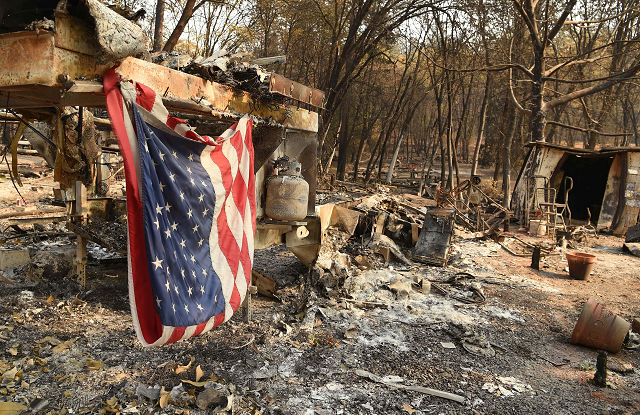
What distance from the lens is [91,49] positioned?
11.6ft

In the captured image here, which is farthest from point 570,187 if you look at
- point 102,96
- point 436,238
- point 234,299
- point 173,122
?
point 102,96

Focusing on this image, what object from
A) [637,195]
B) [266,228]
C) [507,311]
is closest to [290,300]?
[266,228]

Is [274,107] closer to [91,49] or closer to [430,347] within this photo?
[91,49]

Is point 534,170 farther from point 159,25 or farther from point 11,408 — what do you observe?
point 11,408

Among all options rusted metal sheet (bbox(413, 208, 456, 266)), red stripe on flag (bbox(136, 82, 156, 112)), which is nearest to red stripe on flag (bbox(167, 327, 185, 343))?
red stripe on flag (bbox(136, 82, 156, 112))

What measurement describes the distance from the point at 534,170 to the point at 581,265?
7.06m

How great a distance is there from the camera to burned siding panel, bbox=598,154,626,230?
14.4 meters

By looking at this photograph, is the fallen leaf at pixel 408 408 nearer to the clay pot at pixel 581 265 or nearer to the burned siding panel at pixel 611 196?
the clay pot at pixel 581 265

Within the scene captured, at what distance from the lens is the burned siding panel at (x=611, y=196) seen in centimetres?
1441

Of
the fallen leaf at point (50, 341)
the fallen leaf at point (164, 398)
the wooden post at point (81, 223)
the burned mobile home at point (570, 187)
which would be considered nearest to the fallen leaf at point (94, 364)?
the fallen leaf at point (50, 341)

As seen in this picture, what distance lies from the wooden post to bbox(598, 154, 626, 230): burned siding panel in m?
15.3

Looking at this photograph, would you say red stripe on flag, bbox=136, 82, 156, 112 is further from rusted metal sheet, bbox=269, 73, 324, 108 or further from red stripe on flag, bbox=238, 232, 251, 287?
rusted metal sheet, bbox=269, 73, 324, 108

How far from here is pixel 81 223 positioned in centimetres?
691

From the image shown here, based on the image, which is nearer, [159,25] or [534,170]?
[159,25]
